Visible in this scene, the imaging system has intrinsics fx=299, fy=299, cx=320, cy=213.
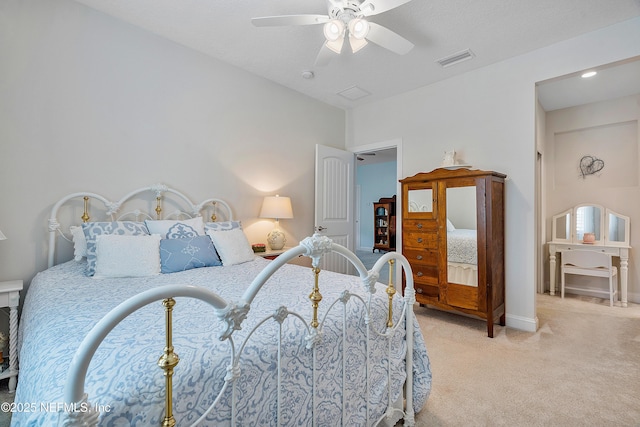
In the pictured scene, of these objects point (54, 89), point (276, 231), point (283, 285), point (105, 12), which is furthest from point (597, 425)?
point (105, 12)

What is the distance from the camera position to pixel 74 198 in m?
2.29

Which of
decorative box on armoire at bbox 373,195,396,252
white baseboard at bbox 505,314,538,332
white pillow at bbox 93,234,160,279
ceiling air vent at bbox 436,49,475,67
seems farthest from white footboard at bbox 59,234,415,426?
decorative box on armoire at bbox 373,195,396,252

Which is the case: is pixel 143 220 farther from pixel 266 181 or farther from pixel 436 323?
pixel 436 323

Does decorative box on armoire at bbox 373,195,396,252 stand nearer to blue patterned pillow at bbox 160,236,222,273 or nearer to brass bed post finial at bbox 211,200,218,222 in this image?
brass bed post finial at bbox 211,200,218,222

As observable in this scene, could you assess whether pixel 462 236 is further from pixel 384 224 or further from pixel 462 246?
pixel 384 224

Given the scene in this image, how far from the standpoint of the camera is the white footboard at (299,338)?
590mm

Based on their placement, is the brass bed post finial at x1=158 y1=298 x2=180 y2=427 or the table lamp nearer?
the brass bed post finial at x1=158 y1=298 x2=180 y2=427

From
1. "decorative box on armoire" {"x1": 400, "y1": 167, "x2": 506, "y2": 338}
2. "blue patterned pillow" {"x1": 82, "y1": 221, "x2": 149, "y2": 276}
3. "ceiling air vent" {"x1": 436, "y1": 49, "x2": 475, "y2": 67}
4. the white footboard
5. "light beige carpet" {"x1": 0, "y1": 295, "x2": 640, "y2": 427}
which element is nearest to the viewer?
the white footboard

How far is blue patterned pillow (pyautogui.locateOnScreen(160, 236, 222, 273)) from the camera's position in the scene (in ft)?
6.90

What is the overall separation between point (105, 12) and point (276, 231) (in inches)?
94.9

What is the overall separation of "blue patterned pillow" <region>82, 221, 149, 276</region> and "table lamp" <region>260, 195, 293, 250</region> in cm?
127

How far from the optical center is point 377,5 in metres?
1.87

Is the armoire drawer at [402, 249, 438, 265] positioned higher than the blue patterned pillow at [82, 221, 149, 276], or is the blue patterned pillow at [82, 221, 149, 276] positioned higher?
the blue patterned pillow at [82, 221, 149, 276]

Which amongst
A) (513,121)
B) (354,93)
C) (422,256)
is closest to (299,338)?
(422,256)
